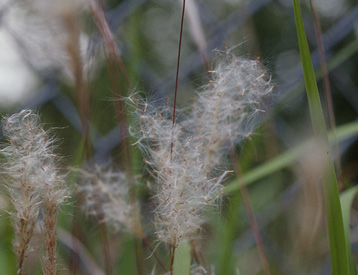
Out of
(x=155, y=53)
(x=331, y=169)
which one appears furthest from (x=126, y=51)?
(x=331, y=169)

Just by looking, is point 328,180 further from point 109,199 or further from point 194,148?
point 109,199

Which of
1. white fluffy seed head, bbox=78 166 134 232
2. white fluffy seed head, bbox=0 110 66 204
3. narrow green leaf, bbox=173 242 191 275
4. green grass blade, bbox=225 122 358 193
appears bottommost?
narrow green leaf, bbox=173 242 191 275

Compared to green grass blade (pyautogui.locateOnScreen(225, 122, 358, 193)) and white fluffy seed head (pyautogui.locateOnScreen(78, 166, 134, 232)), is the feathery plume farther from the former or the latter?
green grass blade (pyautogui.locateOnScreen(225, 122, 358, 193))

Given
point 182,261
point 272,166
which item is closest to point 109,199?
point 182,261

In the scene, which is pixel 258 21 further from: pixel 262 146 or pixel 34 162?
pixel 34 162

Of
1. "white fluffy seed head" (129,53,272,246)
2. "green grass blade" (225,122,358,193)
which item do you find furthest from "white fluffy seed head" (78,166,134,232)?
"green grass blade" (225,122,358,193)
